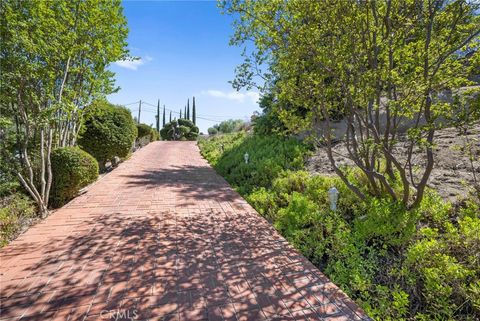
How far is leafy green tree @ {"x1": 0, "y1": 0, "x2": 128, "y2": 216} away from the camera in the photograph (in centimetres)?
450

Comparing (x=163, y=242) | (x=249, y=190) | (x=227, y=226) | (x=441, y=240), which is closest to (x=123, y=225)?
(x=163, y=242)

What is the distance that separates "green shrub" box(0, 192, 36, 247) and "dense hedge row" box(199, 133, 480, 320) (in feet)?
14.9

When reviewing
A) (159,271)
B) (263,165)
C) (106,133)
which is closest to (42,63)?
(106,133)

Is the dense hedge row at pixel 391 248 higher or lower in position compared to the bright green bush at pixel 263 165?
lower

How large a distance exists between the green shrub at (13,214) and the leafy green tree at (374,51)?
17.1 feet

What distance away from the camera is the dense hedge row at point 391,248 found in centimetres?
267

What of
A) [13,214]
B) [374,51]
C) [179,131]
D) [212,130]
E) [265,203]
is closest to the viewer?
[374,51]

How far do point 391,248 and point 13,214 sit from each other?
6313 mm

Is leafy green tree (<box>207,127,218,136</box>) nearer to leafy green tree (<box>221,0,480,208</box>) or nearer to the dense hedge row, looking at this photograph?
the dense hedge row

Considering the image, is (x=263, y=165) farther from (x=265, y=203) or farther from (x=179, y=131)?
(x=179, y=131)

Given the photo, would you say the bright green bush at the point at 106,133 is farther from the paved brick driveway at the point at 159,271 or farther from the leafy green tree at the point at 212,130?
the leafy green tree at the point at 212,130

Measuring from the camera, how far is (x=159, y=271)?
3.18 meters

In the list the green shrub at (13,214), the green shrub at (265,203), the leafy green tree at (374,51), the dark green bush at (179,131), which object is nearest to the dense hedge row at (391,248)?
the green shrub at (265,203)

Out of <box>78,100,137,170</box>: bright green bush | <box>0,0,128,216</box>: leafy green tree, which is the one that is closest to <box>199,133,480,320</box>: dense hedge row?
<box>0,0,128,216</box>: leafy green tree
